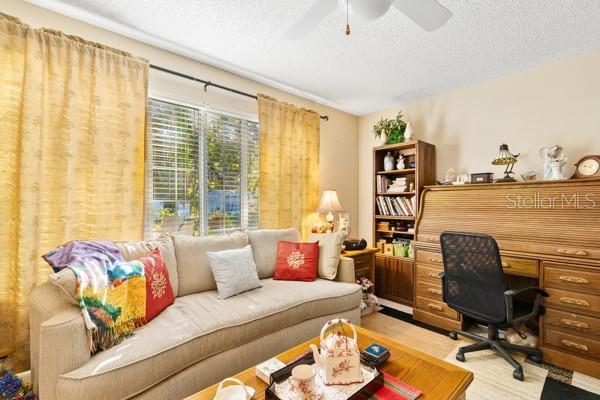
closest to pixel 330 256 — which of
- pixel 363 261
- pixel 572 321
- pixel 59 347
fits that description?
pixel 363 261

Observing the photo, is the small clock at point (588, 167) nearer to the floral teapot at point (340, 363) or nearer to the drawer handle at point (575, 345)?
the drawer handle at point (575, 345)

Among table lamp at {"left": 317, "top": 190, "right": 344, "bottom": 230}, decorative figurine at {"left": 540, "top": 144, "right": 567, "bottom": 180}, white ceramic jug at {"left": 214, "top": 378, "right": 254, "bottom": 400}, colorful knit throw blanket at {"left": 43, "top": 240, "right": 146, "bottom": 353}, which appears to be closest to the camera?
white ceramic jug at {"left": 214, "top": 378, "right": 254, "bottom": 400}

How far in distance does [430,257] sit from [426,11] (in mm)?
2200

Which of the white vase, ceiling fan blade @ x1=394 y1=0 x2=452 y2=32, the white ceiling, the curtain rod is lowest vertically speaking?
the white vase

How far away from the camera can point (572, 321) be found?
6.69 feet

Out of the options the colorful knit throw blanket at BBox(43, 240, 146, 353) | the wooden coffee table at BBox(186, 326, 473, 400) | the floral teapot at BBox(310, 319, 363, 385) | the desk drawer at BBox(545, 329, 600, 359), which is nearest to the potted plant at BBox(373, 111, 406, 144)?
the desk drawer at BBox(545, 329, 600, 359)

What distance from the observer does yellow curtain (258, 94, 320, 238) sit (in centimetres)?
302

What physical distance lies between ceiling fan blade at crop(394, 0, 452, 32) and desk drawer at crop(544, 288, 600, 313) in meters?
2.11

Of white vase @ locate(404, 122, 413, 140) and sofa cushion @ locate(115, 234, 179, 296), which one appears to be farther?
white vase @ locate(404, 122, 413, 140)

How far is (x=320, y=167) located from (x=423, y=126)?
4.53ft

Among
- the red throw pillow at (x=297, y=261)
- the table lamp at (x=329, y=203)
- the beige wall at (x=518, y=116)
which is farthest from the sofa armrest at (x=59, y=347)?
the beige wall at (x=518, y=116)

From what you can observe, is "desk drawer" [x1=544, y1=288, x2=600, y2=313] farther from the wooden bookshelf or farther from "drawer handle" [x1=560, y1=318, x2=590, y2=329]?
the wooden bookshelf

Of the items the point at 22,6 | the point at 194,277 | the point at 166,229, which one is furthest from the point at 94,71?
the point at 194,277

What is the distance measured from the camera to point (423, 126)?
11.5 feet
